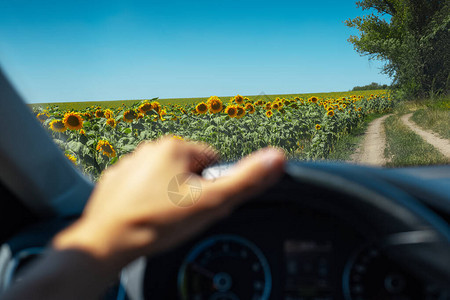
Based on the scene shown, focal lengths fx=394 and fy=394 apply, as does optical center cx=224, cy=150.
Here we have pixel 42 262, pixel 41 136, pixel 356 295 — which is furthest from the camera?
pixel 41 136

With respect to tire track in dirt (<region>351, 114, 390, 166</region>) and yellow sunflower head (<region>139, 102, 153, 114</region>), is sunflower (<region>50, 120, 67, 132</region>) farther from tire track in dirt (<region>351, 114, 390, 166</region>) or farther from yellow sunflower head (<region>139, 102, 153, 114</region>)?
tire track in dirt (<region>351, 114, 390, 166</region>)

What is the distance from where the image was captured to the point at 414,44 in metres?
27.1

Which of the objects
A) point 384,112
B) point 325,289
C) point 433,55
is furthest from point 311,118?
point 433,55

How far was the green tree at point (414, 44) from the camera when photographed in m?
27.0

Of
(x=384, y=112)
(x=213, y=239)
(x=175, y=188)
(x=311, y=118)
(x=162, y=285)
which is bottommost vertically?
(x=384, y=112)

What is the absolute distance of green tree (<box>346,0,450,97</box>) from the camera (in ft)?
88.7

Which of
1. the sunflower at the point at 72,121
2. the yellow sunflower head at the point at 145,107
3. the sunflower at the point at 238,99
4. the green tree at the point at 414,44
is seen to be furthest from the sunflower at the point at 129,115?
the green tree at the point at 414,44

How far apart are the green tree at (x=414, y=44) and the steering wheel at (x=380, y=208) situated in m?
28.9

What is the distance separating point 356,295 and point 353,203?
0.93 ft

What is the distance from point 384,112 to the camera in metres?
Answer: 24.5

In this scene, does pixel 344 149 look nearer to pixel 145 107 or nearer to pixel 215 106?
pixel 215 106

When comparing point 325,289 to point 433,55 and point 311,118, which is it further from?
point 433,55

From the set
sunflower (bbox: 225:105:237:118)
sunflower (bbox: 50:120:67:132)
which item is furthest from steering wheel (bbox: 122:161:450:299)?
sunflower (bbox: 225:105:237:118)

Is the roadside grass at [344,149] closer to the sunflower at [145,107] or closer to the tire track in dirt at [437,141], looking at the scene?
the tire track in dirt at [437,141]
